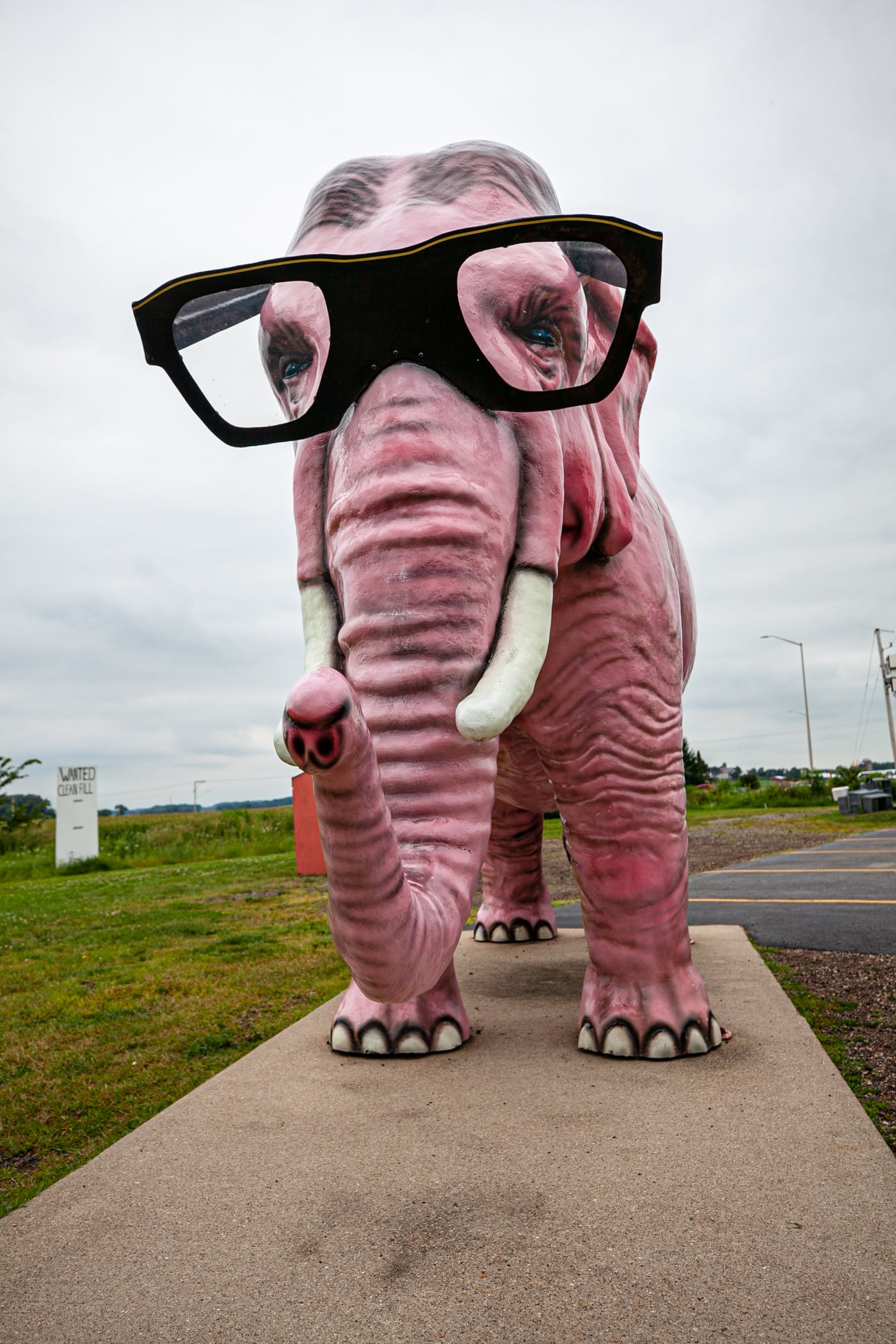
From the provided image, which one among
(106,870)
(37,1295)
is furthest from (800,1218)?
(106,870)

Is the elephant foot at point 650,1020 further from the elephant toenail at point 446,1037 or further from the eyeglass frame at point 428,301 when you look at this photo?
the eyeglass frame at point 428,301

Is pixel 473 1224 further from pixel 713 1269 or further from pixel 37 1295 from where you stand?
pixel 37 1295

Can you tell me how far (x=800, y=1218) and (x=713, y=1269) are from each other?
0.93ft

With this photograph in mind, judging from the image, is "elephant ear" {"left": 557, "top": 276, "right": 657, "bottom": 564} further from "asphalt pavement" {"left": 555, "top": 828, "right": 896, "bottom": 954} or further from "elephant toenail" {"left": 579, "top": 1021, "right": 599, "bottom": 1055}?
"asphalt pavement" {"left": 555, "top": 828, "right": 896, "bottom": 954}

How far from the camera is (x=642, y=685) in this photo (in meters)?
3.04

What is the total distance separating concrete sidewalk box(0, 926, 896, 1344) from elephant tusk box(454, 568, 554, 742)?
40.6 inches

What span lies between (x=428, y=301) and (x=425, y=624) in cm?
82

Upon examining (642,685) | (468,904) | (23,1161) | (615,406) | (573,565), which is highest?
(615,406)

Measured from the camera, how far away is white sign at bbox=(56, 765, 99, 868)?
14.9 metres

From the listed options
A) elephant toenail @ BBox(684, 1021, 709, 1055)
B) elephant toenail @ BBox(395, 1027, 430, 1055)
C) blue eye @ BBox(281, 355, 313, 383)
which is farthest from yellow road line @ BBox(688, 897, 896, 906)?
blue eye @ BBox(281, 355, 313, 383)

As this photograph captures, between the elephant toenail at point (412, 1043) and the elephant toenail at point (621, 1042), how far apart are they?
61 cm

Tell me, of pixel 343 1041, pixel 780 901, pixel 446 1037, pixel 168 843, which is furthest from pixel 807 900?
pixel 168 843

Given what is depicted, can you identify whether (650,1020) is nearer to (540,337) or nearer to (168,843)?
(540,337)

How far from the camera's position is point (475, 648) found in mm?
2041
